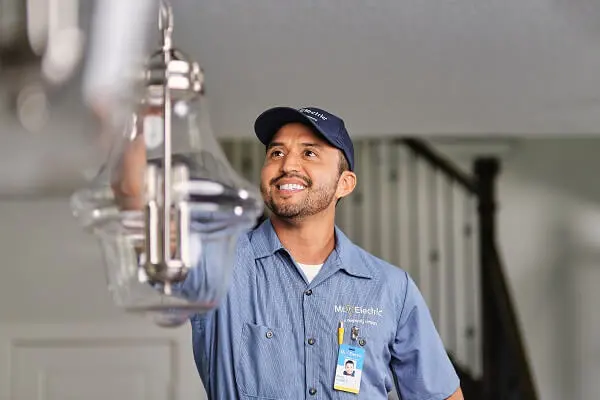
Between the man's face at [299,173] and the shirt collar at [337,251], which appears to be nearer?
the man's face at [299,173]

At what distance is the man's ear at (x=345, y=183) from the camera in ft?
7.11

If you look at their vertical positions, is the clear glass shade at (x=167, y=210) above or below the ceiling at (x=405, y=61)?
below

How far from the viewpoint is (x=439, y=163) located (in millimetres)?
5574

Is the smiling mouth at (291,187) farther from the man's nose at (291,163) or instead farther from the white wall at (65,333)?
the white wall at (65,333)

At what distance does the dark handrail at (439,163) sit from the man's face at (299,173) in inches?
138

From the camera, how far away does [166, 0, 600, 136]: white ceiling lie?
115 inches

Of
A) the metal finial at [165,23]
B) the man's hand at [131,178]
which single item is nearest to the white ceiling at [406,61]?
the metal finial at [165,23]

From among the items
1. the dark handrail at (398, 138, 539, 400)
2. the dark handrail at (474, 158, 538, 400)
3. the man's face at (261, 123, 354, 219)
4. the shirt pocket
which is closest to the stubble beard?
the man's face at (261, 123, 354, 219)

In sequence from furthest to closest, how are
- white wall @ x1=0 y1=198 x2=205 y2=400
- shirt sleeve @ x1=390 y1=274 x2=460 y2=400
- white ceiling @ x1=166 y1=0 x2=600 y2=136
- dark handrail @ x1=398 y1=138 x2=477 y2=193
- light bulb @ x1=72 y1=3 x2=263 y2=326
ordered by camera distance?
dark handrail @ x1=398 y1=138 x2=477 y2=193
white wall @ x1=0 y1=198 x2=205 y2=400
white ceiling @ x1=166 y1=0 x2=600 y2=136
shirt sleeve @ x1=390 y1=274 x2=460 y2=400
light bulb @ x1=72 y1=3 x2=263 y2=326

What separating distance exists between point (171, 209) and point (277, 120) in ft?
4.69

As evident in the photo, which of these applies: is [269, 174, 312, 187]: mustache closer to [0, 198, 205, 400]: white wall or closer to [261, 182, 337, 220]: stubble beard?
[261, 182, 337, 220]: stubble beard

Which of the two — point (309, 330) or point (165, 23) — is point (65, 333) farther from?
point (165, 23)

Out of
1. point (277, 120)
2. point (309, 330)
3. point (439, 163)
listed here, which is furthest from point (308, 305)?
point (439, 163)

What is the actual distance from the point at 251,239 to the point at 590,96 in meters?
2.20
